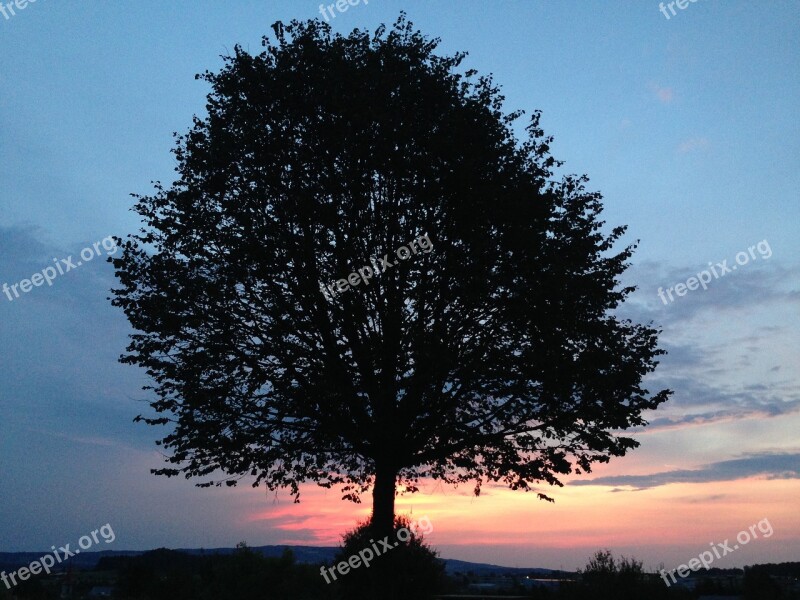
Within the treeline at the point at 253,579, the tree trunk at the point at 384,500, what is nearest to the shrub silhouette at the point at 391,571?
the tree trunk at the point at 384,500

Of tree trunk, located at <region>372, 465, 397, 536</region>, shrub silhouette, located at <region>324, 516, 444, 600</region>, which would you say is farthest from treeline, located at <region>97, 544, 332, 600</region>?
tree trunk, located at <region>372, 465, 397, 536</region>

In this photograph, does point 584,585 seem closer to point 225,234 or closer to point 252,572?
point 252,572

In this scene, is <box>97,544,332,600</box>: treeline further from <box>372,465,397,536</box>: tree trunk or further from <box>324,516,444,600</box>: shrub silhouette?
<box>372,465,397,536</box>: tree trunk

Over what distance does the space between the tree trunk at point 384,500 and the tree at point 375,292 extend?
58 mm

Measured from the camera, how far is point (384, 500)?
64.9 ft

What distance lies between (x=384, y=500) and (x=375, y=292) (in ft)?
18.9

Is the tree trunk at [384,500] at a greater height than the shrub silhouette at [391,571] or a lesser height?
greater

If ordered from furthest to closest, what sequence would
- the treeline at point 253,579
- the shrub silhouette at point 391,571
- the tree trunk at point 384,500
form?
the treeline at point 253,579 → the tree trunk at point 384,500 → the shrub silhouette at point 391,571

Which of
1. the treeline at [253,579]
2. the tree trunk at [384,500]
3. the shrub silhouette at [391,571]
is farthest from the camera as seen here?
the treeline at [253,579]

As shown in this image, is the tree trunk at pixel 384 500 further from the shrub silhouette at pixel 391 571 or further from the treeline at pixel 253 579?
the treeline at pixel 253 579

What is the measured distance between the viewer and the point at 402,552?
19.1 metres

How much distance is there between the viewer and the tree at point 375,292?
19.0 metres

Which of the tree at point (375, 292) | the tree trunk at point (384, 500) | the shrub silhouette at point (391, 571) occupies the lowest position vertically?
the shrub silhouette at point (391, 571)

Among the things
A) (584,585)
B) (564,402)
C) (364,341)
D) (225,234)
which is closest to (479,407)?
(564,402)
